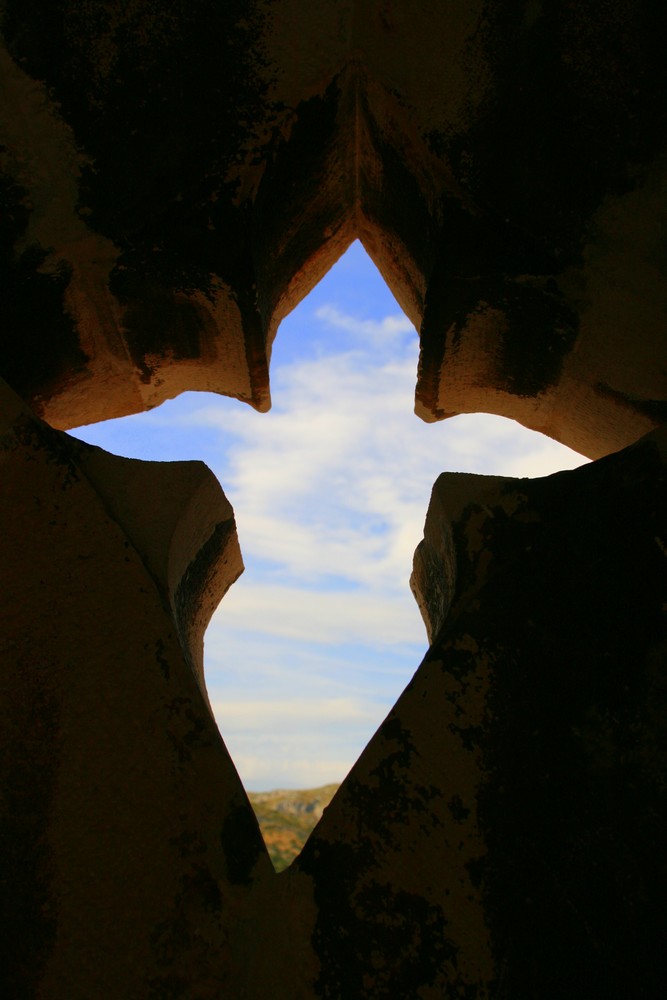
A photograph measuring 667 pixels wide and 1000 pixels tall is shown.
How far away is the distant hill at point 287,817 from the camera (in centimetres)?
447

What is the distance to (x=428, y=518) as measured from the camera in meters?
1.70

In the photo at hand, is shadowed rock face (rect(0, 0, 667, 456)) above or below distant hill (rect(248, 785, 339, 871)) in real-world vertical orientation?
above

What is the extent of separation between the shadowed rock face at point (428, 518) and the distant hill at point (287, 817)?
1684mm

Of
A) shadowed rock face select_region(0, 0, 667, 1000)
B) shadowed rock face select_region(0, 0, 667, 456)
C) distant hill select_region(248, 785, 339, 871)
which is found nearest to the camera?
shadowed rock face select_region(0, 0, 667, 1000)

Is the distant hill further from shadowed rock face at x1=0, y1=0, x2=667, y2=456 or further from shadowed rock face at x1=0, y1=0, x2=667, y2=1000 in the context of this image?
shadowed rock face at x1=0, y1=0, x2=667, y2=456

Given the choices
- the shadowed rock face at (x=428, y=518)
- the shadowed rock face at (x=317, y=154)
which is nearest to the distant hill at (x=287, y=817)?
the shadowed rock face at (x=428, y=518)

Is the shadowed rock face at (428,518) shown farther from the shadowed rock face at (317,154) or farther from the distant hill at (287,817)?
the distant hill at (287,817)

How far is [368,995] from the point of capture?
1151 mm

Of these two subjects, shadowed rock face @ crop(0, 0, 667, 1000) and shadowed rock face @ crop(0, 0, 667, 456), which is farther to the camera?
shadowed rock face @ crop(0, 0, 667, 456)

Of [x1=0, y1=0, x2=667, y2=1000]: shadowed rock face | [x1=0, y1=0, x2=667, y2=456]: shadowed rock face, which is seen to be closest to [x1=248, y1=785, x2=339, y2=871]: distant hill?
[x1=0, y1=0, x2=667, y2=1000]: shadowed rock face

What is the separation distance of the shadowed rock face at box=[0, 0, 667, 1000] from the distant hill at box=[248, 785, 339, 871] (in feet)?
5.53

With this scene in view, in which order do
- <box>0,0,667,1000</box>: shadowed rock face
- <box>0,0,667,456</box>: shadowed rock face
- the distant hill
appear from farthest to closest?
the distant hill
<box>0,0,667,456</box>: shadowed rock face
<box>0,0,667,1000</box>: shadowed rock face

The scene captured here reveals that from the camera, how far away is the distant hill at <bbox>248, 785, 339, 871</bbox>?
447 cm

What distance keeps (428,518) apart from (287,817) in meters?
4.54
